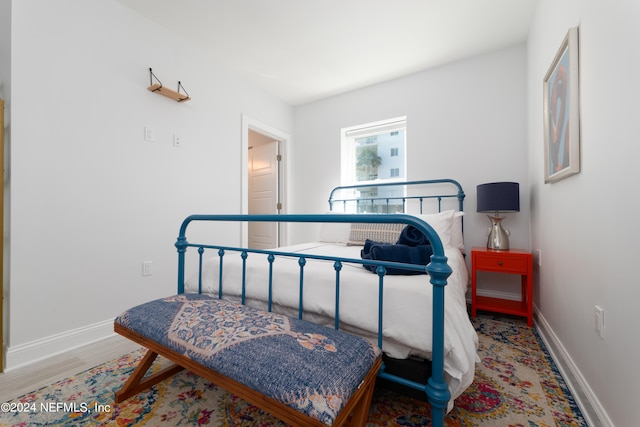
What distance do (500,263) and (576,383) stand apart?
0.99 m

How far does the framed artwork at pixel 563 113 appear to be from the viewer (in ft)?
4.49

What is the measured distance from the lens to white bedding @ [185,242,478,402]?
101cm

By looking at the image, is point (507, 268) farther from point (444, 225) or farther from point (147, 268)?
point (147, 268)

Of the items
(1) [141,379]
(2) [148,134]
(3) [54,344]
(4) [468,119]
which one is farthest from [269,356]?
(4) [468,119]

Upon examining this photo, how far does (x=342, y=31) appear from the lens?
2.39m

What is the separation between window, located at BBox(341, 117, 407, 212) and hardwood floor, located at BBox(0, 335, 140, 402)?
270cm

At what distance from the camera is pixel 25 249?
1656 millimetres

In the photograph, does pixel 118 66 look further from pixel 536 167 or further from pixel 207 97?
pixel 536 167

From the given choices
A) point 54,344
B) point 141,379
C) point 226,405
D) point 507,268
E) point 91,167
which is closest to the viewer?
point 226,405

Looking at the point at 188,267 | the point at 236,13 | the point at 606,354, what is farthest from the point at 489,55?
the point at 188,267

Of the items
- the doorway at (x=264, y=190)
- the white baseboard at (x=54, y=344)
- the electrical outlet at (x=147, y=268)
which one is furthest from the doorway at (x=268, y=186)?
the white baseboard at (x=54, y=344)

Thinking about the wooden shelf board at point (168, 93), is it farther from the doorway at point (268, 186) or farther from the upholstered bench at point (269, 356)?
the upholstered bench at point (269, 356)

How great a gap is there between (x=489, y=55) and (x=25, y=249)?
4.06 m

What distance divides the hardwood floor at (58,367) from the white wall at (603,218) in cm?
255
